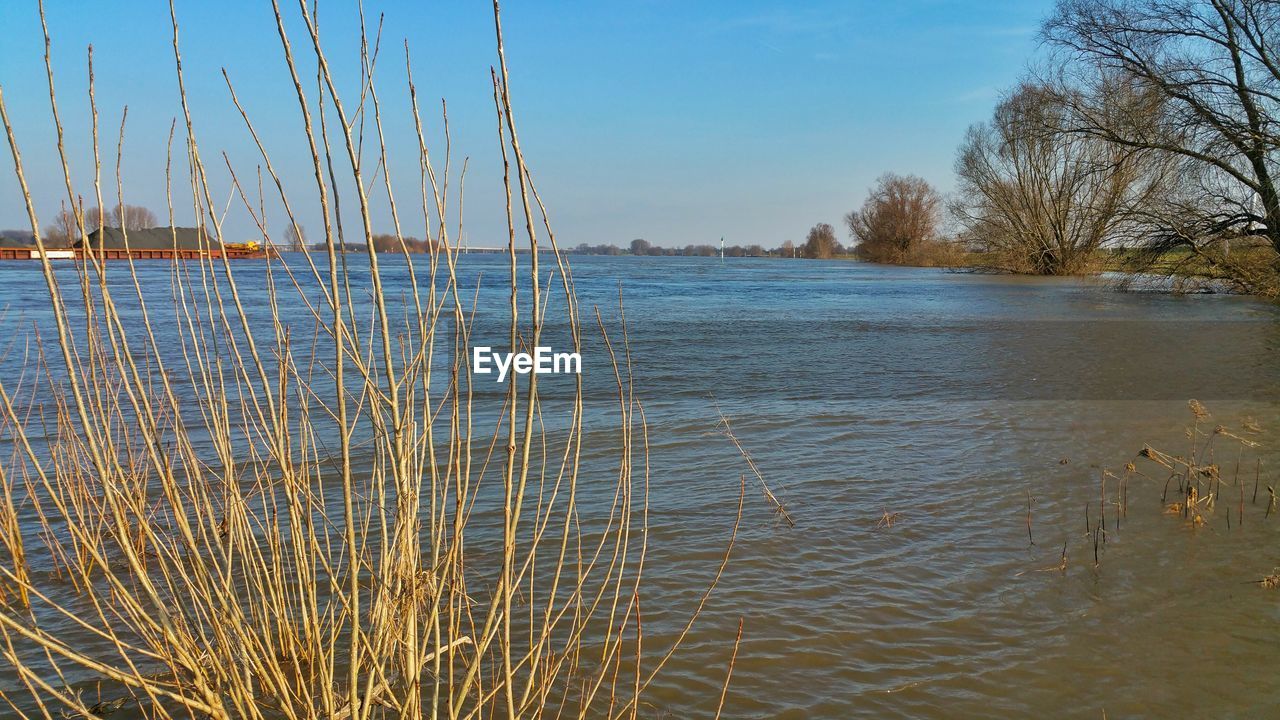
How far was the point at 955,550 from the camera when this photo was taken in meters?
4.30

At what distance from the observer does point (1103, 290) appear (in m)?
25.6

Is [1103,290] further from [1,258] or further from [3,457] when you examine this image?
[1,258]

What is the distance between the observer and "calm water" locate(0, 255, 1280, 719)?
3041 millimetres

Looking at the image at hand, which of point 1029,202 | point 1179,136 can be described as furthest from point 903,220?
point 1179,136

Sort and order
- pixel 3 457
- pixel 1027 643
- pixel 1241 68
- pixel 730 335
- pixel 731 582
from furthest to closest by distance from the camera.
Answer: pixel 1241 68 < pixel 730 335 < pixel 3 457 < pixel 731 582 < pixel 1027 643

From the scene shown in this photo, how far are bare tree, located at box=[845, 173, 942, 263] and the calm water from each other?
6387 cm

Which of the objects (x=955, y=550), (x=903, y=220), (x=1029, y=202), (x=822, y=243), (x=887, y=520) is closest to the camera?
(x=955, y=550)

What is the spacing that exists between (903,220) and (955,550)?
74.6m

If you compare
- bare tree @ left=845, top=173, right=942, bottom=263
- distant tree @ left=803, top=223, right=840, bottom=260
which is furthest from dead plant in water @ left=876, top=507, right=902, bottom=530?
distant tree @ left=803, top=223, right=840, bottom=260

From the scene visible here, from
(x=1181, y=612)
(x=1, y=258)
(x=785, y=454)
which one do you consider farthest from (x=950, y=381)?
(x=1, y=258)

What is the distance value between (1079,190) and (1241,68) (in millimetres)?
18939

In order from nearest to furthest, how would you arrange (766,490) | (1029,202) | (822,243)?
(766,490) → (1029,202) → (822,243)

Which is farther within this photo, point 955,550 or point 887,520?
point 887,520

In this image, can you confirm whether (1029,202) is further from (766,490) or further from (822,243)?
(822,243)
